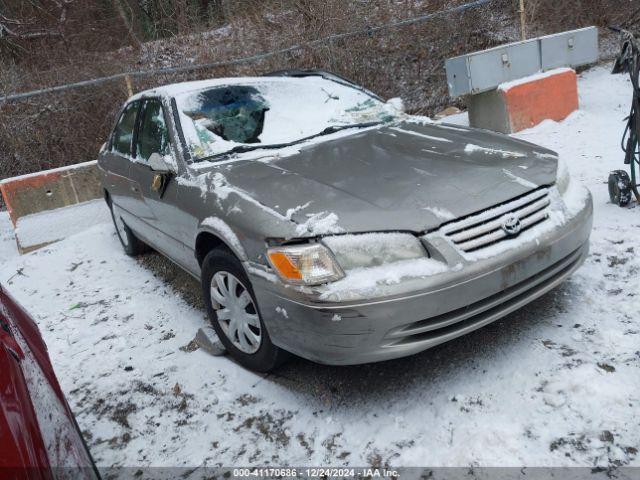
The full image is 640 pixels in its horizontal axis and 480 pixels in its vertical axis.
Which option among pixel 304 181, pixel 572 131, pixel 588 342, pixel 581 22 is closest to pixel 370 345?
pixel 304 181

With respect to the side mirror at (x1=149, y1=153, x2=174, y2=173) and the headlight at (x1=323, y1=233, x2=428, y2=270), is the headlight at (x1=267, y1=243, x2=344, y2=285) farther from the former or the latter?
the side mirror at (x1=149, y1=153, x2=174, y2=173)

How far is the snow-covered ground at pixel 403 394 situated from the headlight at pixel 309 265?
0.74 meters

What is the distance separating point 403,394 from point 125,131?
11.4ft

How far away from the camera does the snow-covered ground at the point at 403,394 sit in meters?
2.44

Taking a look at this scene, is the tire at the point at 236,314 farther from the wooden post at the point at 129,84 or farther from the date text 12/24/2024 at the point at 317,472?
the wooden post at the point at 129,84

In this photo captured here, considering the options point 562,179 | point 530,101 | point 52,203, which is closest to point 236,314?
point 562,179

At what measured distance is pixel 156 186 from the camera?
398 centimetres

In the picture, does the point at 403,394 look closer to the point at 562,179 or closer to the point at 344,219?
the point at 344,219

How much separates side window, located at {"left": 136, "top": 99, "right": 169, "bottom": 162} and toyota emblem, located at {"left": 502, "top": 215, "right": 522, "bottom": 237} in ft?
7.68

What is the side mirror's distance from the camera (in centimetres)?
376

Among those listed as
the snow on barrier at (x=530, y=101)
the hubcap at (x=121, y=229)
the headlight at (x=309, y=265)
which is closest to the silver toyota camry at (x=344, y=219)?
the headlight at (x=309, y=265)

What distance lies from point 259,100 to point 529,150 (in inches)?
74.9

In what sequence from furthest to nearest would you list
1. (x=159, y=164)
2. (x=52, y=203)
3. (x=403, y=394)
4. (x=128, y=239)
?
(x=52, y=203)
(x=128, y=239)
(x=159, y=164)
(x=403, y=394)

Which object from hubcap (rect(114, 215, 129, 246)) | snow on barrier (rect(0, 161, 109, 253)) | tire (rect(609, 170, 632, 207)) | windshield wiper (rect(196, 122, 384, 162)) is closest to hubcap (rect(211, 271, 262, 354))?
windshield wiper (rect(196, 122, 384, 162))
